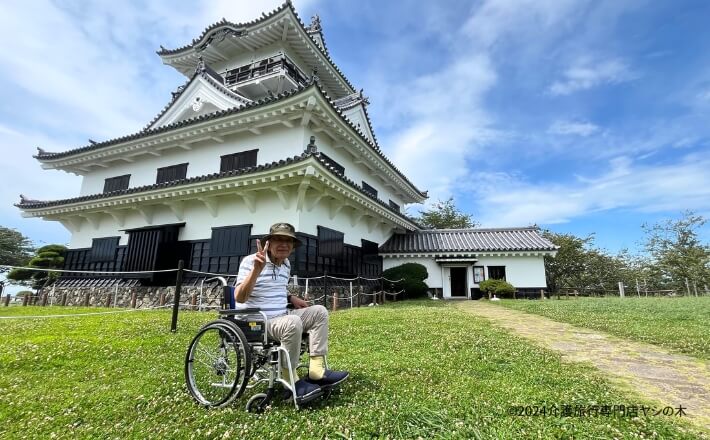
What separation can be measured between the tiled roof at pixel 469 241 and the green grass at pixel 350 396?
13381 millimetres

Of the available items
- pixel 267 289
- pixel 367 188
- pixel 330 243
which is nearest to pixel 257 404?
pixel 267 289

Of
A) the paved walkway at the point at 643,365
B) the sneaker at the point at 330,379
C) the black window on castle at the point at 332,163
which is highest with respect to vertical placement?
the black window on castle at the point at 332,163

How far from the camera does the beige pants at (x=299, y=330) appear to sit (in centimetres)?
272

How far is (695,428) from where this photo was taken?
232cm

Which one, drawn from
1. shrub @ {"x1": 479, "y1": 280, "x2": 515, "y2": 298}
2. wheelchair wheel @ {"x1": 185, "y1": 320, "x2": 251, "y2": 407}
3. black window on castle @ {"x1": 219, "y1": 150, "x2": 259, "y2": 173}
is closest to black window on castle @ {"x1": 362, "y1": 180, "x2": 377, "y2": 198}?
black window on castle @ {"x1": 219, "y1": 150, "x2": 259, "y2": 173}

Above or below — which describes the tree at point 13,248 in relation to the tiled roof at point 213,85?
below

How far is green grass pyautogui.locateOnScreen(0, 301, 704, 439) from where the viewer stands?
7.73 feet

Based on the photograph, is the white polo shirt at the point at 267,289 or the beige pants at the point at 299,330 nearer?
the beige pants at the point at 299,330

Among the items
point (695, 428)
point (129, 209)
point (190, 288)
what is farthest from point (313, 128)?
point (695, 428)

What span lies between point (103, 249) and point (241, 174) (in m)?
8.73

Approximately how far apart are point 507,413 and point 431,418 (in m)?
0.63

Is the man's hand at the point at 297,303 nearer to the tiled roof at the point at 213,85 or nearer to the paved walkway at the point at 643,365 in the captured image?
the paved walkway at the point at 643,365

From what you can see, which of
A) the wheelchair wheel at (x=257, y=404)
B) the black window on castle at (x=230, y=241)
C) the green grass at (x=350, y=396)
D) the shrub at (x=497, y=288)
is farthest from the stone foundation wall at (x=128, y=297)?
Answer: the shrub at (x=497, y=288)

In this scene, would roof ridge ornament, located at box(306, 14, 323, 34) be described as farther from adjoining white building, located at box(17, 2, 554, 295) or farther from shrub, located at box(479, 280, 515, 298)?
shrub, located at box(479, 280, 515, 298)
